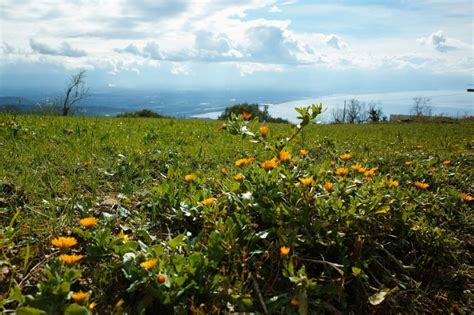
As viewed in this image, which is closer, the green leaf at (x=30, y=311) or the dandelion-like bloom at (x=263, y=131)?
the green leaf at (x=30, y=311)

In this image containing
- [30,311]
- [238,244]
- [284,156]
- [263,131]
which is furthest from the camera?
[263,131]

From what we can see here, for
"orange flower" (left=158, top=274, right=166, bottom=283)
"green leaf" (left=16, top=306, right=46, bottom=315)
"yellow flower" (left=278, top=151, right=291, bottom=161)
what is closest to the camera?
"green leaf" (left=16, top=306, right=46, bottom=315)

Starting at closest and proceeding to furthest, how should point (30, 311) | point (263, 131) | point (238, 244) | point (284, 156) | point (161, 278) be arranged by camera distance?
point (30, 311)
point (161, 278)
point (238, 244)
point (284, 156)
point (263, 131)

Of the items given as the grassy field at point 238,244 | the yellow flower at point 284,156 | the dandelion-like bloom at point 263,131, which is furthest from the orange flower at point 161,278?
the dandelion-like bloom at point 263,131

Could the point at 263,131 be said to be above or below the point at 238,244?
above

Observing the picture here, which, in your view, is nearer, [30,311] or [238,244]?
[30,311]

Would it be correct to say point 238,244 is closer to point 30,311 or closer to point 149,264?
point 149,264

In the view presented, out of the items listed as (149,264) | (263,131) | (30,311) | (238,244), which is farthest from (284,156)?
(30,311)

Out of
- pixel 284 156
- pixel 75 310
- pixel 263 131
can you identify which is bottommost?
pixel 75 310

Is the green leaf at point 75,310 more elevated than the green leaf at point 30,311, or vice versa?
the green leaf at point 30,311

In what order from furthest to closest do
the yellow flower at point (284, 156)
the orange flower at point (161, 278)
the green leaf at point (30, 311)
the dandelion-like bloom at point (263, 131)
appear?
the dandelion-like bloom at point (263, 131) → the yellow flower at point (284, 156) → the orange flower at point (161, 278) → the green leaf at point (30, 311)

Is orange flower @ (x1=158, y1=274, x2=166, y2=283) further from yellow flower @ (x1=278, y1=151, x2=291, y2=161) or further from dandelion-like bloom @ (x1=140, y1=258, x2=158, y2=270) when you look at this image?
yellow flower @ (x1=278, y1=151, x2=291, y2=161)

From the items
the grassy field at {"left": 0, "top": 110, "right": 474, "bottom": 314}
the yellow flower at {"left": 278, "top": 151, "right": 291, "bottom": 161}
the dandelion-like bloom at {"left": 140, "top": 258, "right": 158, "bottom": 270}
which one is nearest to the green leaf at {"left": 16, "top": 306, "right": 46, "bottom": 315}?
the grassy field at {"left": 0, "top": 110, "right": 474, "bottom": 314}

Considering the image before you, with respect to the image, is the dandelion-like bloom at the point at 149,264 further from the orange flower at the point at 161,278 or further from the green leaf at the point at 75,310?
the green leaf at the point at 75,310
